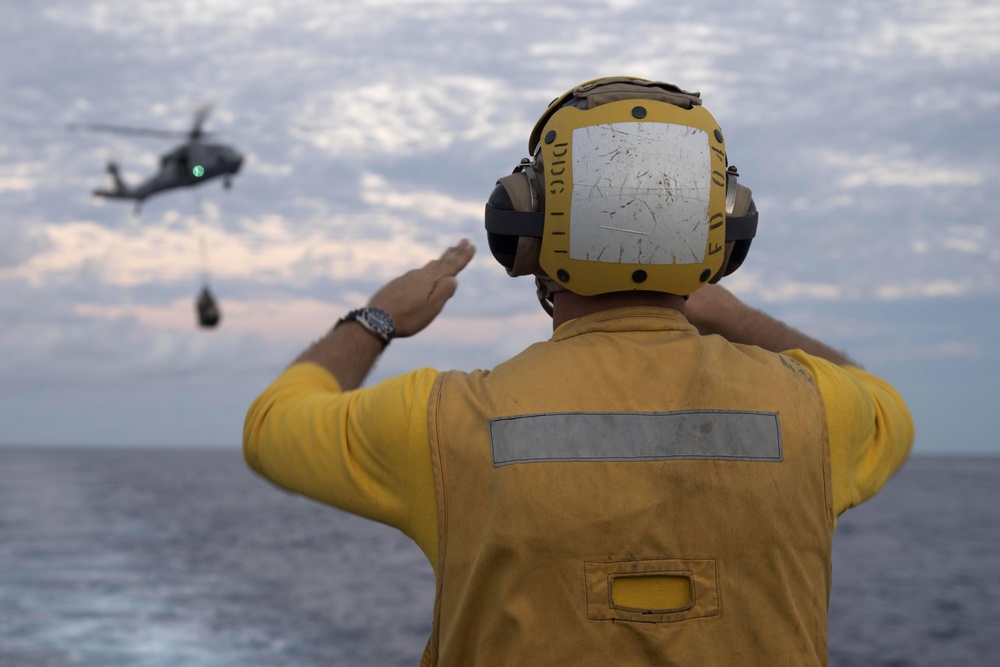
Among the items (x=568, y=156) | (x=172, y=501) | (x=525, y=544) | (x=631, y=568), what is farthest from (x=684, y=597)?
(x=172, y=501)

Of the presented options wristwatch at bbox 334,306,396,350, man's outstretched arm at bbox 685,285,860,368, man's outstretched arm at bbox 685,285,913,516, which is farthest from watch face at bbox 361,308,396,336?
man's outstretched arm at bbox 685,285,913,516

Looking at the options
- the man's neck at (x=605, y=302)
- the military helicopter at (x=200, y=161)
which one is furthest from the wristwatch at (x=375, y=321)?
the military helicopter at (x=200, y=161)

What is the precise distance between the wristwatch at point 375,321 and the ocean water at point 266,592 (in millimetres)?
16799

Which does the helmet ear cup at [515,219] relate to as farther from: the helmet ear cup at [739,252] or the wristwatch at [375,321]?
the helmet ear cup at [739,252]

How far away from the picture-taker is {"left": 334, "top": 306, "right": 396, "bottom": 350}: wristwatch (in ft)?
8.36

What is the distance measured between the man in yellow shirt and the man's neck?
0.11 ft

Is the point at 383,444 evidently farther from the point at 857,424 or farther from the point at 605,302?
the point at 857,424

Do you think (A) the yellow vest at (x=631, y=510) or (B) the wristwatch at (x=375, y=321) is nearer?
(A) the yellow vest at (x=631, y=510)

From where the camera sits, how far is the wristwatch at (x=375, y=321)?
2.55 metres

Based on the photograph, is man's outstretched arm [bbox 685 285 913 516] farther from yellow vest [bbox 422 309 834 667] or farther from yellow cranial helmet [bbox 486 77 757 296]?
yellow cranial helmet [bbox 486 77 757 296]

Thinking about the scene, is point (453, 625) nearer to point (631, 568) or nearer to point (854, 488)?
point (631, 568)

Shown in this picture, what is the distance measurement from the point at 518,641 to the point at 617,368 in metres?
0.65

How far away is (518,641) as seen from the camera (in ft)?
6.97

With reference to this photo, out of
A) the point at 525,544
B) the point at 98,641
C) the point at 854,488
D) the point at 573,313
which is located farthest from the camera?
the point at 98,641
